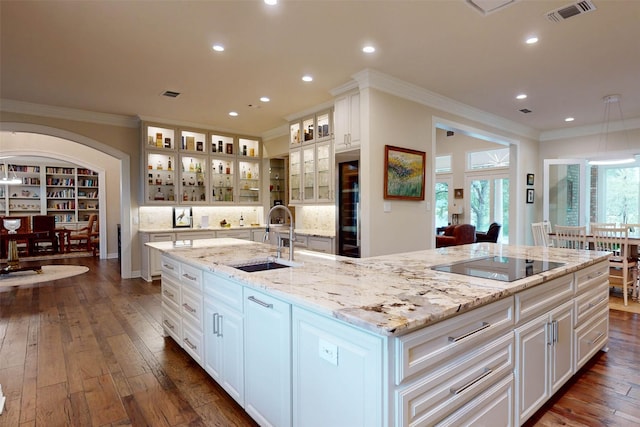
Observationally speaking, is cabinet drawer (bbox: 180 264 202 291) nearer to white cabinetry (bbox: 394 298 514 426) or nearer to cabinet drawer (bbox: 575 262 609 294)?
white cabinetry (bbox: 394 298 514 426)

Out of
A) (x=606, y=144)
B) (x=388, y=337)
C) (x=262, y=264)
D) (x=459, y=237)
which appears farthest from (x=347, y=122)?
(x=606, y=144)

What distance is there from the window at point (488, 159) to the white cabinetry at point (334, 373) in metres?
8.64

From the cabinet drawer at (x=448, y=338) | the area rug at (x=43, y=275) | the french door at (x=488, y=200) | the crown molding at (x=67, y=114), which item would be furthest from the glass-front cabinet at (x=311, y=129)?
the french door at (x=488, y=200)

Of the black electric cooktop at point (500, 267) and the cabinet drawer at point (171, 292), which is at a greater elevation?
the black electric cooktop at point (500, 267)

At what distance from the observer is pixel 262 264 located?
2613 millimetres

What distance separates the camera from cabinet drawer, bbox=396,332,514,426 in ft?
3.91

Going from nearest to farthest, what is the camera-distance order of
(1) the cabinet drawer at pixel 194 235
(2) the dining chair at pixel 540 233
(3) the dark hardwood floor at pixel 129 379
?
1. (3) the dark hardwood floor at pixel 129 379
2. (2) the dining chair at pixel 540 233
3. (1) the cabinet drawer at pixel 194 235

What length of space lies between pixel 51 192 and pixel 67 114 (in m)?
6.08

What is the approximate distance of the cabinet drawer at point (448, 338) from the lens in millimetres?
1153

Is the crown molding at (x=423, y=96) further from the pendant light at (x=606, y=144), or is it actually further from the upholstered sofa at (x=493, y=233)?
the upholstered sofa at (x=493, y=233)

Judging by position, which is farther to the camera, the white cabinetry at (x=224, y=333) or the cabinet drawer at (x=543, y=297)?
the white cabinetry at (x=224, y=333)

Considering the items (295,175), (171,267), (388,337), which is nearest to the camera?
(388,337)

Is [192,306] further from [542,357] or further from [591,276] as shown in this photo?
[591,276]

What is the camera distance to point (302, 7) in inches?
104
